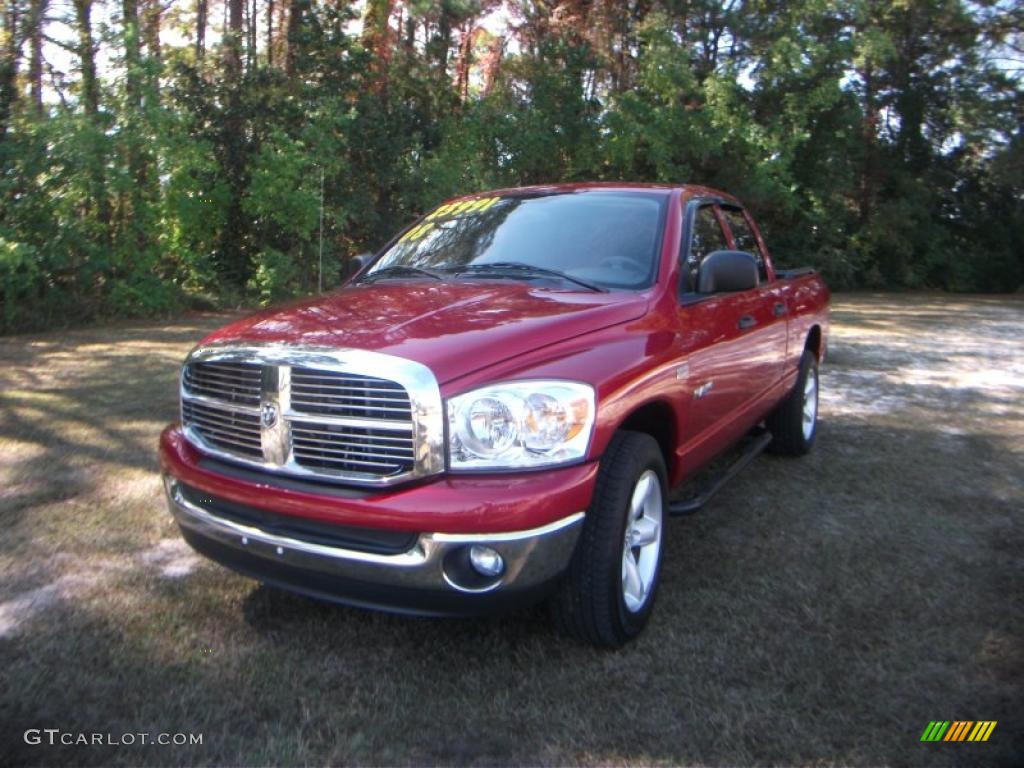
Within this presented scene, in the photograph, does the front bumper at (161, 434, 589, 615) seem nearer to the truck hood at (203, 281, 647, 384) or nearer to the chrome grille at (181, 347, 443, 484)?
the chrome grille at (181, 347, 443, 484)

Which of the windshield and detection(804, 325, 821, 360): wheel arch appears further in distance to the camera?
detection(804, 325, 821, 360): wheel arch

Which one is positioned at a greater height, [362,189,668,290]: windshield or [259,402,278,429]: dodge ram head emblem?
[362,189,668,290]: windshield

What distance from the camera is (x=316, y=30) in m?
14.8

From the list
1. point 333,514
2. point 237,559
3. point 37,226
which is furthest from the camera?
point 37,226

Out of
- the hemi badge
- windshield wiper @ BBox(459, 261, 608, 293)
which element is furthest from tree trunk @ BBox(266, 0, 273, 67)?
the hemi badge

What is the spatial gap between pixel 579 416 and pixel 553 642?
0.94 m

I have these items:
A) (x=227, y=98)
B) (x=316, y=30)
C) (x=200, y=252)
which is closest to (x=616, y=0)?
(x=316, y=30)

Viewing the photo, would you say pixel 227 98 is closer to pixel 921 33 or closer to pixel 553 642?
pixel 553 642

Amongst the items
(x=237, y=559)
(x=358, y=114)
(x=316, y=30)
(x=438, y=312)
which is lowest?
(x=237, y=559)

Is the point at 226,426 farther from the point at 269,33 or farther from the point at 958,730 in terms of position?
the point at 269,33

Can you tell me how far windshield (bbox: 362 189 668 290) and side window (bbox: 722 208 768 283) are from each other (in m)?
1.10

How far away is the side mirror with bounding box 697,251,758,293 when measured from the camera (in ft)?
12.7

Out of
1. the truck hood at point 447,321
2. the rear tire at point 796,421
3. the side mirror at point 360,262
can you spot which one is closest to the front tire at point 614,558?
the truck hood at point 447,321

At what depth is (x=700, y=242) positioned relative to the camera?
14.5 feet
